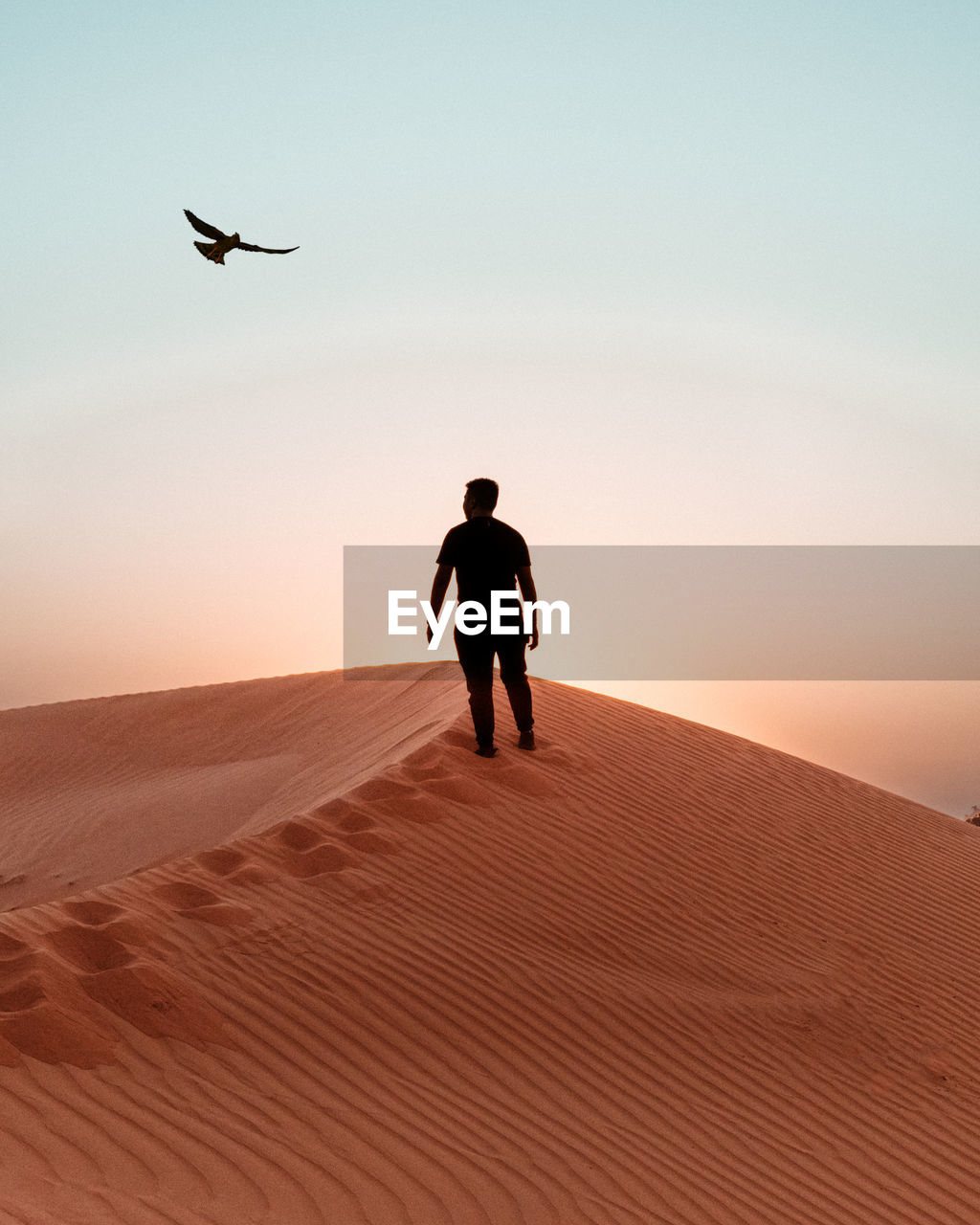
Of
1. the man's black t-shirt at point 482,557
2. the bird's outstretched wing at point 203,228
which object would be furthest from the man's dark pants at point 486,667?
the bird's outstretched wing at point 203,228

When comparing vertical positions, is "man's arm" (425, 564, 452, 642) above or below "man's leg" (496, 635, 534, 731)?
above

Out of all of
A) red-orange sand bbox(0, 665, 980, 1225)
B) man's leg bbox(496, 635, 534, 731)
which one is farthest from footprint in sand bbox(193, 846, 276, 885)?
man's leg bbox(496, 635, 534, 731)

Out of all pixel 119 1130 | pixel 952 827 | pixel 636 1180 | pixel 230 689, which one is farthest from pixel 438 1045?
pixel 230 689

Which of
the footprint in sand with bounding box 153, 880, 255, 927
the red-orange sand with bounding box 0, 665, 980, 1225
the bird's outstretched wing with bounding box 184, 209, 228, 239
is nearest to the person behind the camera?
the red-orange sand with bounding box 0, 665, 980, 1225

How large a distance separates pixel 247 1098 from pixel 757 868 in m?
4.65

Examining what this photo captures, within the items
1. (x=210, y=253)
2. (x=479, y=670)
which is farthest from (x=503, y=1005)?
(x=210, y=253)

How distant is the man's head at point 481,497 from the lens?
8477 mm

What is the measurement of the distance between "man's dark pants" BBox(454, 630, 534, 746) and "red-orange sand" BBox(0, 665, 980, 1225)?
0.37m

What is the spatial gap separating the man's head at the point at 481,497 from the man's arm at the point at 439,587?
0.44 meters

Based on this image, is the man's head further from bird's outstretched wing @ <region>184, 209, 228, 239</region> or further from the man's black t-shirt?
bird's outstretched wing @ <region>184, 209, 228, 239</region>

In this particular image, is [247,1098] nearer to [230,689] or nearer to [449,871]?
[449,871]

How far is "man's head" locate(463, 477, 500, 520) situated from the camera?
334 inches

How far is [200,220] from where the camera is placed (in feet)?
30.7

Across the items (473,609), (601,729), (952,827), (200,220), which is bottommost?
(952,827)
